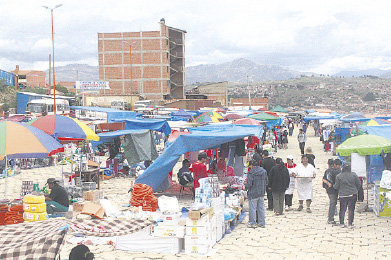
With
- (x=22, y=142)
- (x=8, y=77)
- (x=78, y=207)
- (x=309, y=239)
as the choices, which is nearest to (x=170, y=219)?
(x=309, y=239)

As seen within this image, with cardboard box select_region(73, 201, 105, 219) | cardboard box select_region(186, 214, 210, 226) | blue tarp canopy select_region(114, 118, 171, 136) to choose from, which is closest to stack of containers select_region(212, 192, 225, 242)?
cardboard box select_region(186, 214, 210, 226)

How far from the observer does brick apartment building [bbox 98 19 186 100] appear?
62719mm

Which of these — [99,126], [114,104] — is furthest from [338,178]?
[114,104]

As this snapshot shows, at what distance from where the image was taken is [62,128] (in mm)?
12414

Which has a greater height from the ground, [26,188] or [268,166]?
[268,166]

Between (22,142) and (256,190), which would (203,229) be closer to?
(256,190)

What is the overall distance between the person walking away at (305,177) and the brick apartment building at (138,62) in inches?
2071

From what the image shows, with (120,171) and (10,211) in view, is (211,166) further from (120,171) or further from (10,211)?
(10,211)

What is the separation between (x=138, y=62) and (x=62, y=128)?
5197cm

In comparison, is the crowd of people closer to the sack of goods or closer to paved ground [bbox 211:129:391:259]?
paved ground [bbox 211:129:391:259]

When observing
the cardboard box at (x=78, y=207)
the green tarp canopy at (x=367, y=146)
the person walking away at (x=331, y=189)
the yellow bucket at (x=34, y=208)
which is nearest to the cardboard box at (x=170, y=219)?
the yellow bucket at (x=34, y=208)

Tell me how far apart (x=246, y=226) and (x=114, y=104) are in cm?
3647

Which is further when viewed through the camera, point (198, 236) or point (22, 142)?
point (22, 142)

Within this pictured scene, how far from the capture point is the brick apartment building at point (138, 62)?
6272cm
